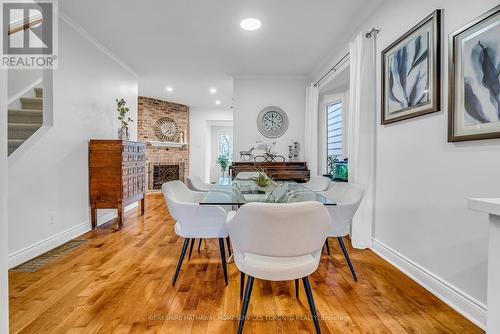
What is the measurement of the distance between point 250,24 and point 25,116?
309 centimetres

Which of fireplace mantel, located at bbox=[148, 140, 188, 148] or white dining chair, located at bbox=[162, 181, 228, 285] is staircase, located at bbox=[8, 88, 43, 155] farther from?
fireplace mantel, located at bbox=[148, 140, 188, 148]

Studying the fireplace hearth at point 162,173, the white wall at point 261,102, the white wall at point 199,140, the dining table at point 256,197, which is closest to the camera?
the dining table at point 256,197

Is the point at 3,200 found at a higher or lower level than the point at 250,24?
lower

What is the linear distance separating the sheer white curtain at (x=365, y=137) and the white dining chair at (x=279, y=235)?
1671mm

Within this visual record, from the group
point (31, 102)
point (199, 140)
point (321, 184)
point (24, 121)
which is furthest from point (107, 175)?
point (199, 140)

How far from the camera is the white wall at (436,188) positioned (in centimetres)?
164

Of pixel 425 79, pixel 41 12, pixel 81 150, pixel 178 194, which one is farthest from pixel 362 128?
pixel 41 12

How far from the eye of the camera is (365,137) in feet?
9.62

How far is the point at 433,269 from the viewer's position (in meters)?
2.02

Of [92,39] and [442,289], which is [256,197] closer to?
[442,289]

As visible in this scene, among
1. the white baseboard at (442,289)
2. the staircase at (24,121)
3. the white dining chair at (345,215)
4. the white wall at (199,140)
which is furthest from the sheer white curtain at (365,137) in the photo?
the white wall at (199,140)

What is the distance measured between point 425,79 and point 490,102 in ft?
2.13

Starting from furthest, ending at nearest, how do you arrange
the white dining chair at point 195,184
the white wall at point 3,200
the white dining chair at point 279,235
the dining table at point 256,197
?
the white dining chair at point 195,184, the dining table at point 256,197, the white dining chair at point 279,235, the white wall at point 3,200

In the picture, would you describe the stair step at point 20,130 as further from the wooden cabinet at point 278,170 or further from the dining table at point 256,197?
the wooden cabinet at point 278,170
